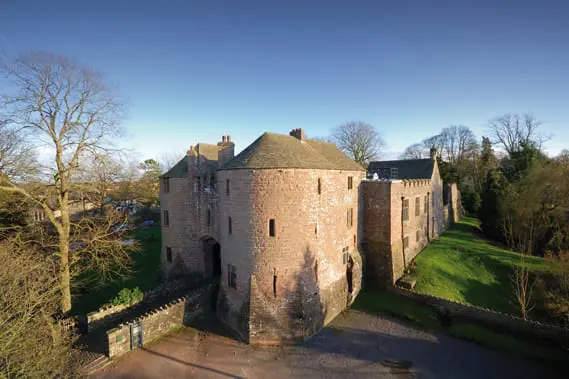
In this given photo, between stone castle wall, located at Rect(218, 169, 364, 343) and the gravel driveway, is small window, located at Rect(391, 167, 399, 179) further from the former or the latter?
the gravel driveway

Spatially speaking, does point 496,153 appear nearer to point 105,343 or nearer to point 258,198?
point 258,198

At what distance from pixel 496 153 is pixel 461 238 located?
28138 millimetres

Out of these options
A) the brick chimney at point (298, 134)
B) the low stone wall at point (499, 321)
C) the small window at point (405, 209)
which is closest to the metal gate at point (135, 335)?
the brick chimney at point (298, 134)

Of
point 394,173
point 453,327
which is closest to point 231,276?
point 453,327

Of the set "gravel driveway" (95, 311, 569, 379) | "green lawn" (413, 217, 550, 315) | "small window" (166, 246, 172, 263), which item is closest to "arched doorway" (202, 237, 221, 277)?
"small window" (166, 246, 172, 263)

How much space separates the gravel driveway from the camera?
13.2 metres

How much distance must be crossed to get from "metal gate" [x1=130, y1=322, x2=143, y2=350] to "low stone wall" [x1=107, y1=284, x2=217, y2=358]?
99 millimetres

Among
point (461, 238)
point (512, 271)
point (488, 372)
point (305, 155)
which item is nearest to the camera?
point (488, 372)

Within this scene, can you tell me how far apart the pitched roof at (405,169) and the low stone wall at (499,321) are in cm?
1750

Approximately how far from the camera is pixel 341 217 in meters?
A: 18.3

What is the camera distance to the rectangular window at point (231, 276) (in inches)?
640

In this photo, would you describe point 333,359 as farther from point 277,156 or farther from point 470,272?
point 470,272

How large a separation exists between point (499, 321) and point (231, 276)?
52.6ft

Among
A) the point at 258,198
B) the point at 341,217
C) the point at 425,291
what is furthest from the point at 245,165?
the point at 425,291
